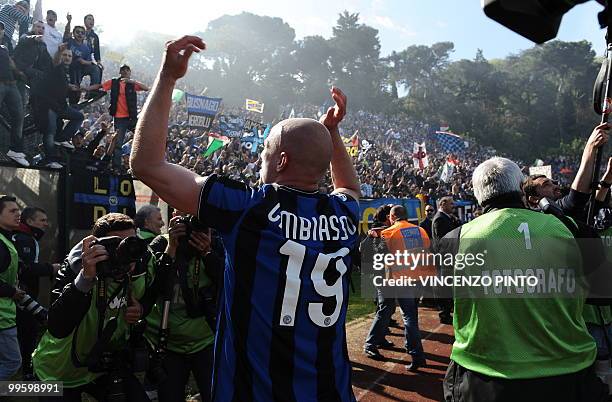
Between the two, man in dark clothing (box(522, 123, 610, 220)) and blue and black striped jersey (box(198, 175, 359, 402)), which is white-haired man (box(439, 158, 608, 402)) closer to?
man in dark clothing (box(522, 123, 610, 220))

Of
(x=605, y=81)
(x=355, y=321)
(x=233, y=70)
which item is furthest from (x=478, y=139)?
(x=605, y=81)

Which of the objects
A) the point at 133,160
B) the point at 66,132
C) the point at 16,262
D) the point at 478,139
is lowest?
the point at 16,262

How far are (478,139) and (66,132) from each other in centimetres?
5554

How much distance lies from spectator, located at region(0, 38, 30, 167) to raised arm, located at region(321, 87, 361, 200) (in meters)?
6.35

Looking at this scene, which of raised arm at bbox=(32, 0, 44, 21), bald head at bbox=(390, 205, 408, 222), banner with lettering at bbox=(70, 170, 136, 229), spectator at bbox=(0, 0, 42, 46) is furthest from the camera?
raised arm at bbox=(32, 0, 44, 21)

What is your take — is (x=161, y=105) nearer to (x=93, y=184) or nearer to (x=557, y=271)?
(x=557, y=271)

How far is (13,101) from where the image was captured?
7.29 metres

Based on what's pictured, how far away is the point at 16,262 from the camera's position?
13.4ft

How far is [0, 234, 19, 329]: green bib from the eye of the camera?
156 inches

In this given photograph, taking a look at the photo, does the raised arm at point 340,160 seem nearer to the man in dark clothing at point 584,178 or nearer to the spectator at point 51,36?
the man in dark clothing at point 584,178

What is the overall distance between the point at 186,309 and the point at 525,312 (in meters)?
2.12

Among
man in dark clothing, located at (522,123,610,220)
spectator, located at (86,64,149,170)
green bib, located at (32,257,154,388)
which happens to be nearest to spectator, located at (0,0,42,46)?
spectator, located at (86,64,149,170)

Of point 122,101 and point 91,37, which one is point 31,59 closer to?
point 122,101

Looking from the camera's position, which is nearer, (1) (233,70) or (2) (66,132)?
(2) (66,132)
